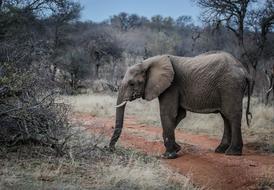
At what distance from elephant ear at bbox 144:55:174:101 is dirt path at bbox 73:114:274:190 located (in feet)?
4.05

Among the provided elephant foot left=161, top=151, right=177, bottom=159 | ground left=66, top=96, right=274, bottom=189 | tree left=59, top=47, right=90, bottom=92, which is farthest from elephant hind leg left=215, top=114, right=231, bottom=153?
tree left=59, top=47, right=90, bottom=92

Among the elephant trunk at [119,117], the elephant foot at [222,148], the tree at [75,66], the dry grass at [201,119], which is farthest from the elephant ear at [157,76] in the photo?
the tree at [75,66]

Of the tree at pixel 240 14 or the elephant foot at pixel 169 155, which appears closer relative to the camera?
the elephant foot at pixel 169 155

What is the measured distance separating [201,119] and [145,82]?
5.30 metres

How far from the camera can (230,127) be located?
10891mm

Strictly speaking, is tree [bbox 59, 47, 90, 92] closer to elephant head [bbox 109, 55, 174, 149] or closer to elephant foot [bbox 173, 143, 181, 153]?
elephant head [bbox 109, 55, 174, 149]

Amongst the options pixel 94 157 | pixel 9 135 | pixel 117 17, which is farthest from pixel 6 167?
pixel 117 17

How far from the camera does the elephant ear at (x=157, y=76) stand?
34.0 feet

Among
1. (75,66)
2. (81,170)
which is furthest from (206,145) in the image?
(75,66)

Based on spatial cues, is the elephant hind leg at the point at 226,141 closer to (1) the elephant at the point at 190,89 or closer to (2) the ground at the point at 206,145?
(1) the elephant at the point at 190,89

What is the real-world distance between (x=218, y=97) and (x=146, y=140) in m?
2.28

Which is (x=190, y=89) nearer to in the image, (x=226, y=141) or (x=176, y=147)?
(x=176, y=147)

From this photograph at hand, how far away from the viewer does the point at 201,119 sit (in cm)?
1552

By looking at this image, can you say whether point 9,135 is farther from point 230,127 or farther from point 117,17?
point 117,17
